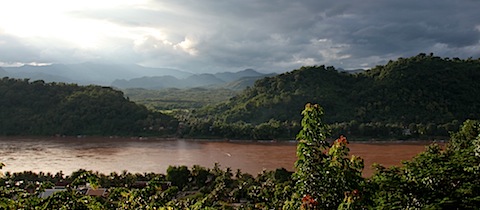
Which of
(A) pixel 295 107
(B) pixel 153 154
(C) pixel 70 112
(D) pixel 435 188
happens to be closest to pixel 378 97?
(A) pixel 295 107

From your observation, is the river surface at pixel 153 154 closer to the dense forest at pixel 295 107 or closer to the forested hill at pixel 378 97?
the dense forest at pixel 295 107

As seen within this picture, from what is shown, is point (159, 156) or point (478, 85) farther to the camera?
point (478, 85)

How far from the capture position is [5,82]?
177 ft

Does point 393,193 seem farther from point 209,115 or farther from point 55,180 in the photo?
point 209,115

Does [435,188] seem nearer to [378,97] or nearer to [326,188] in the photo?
[326,188]

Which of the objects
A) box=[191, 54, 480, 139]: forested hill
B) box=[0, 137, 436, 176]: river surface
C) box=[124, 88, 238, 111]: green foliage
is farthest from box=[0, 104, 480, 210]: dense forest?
box=[124, 88, 238, 111]: green foliage

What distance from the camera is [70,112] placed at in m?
48.2

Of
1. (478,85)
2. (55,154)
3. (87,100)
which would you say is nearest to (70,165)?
(55,154)

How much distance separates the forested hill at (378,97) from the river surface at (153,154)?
715 centimetres

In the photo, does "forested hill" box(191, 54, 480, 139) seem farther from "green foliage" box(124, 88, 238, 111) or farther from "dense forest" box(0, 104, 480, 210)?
"dense forest" box(0, 104, 480, 210)

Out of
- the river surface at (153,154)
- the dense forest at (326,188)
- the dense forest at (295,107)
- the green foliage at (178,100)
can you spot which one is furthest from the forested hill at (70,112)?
the dense forest at (326,188)

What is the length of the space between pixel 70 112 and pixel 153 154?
18768 millimetres

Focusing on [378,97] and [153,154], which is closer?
[153,154]

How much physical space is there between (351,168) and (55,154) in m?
34.3
